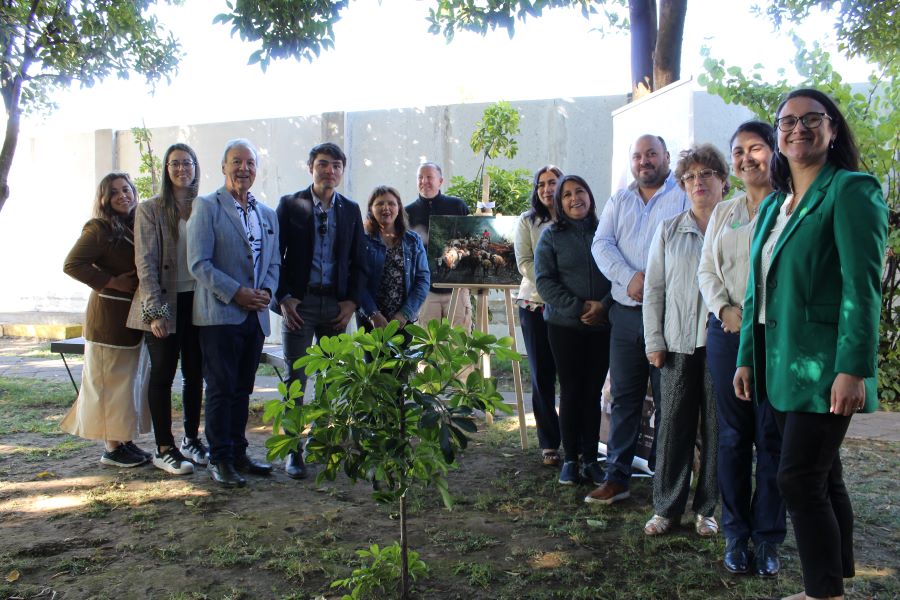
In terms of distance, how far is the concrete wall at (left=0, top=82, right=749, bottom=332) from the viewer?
9.94m

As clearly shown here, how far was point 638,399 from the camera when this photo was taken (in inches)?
163

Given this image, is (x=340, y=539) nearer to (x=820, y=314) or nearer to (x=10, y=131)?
(x=820, y=314)

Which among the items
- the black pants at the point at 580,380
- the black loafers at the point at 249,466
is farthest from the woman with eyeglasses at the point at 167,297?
the black pants at the point at 580,380

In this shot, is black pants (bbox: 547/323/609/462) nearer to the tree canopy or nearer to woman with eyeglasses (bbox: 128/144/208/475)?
woman with eyeglasses (bbox: 128/144/208/475)

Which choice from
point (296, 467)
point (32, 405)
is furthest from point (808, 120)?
point (32, 405)

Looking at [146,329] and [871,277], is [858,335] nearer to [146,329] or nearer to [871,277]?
[871,277]

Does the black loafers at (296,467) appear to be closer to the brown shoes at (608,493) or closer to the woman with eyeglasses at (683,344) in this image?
the brown shoes at (608,493)

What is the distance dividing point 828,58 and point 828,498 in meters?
5.38

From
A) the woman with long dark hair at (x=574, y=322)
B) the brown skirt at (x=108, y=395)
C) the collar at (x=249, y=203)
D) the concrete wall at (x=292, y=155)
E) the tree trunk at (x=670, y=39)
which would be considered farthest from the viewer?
the concrete wall at (x=292, y=155)

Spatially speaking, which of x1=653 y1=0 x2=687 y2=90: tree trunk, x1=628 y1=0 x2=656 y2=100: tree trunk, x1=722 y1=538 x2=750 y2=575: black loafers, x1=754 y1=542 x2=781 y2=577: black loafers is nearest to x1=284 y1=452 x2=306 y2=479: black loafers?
x1=722 y1=538 x2=750 y2=575: black loafers

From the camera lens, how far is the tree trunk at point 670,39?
20.4 ft

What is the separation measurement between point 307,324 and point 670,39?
3898 millimetres

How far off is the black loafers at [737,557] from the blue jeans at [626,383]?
2.82ft

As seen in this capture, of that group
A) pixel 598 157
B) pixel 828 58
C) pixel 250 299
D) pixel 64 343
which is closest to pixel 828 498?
pixel 250 299
